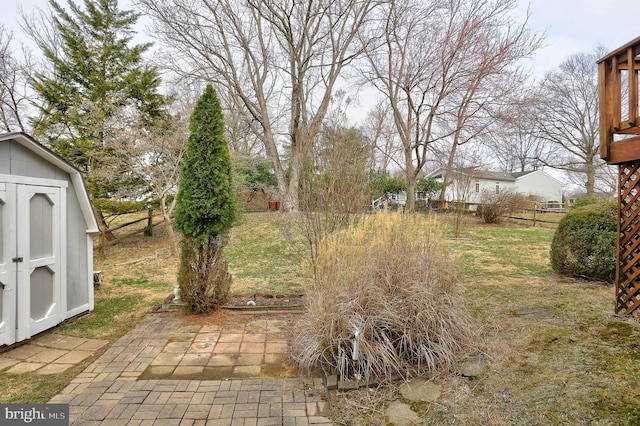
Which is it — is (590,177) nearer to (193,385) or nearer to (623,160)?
(623,160)

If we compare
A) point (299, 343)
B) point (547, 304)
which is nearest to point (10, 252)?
point (299, 343)

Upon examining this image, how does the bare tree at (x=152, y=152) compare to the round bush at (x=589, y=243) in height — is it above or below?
above

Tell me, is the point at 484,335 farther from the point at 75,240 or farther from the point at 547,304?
the point at 75,240

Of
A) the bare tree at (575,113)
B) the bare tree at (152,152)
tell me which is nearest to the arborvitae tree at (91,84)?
the bare tree at (152,152)

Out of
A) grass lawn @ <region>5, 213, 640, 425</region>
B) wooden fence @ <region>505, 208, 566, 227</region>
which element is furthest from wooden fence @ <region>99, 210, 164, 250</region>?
wooden fence @ <region>505, 208, 566, 227</region>

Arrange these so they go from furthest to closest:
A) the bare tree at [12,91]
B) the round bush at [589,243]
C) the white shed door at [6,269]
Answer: the bare tree at [12,91], the round bush at [589,243], the white shed door at [6,269]

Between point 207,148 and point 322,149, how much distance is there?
4.86 ft

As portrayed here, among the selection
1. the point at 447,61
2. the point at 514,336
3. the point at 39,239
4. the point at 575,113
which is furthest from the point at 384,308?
the point at 575,113

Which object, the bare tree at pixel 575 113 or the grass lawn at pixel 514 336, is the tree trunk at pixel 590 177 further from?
the grass lawn at pixel 514 336

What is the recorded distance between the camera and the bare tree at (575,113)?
66.2 ft

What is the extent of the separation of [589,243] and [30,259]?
24.7 feet

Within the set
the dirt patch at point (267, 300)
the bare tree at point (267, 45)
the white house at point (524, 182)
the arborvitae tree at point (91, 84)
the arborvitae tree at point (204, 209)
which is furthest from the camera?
the white house at point (524, 182)

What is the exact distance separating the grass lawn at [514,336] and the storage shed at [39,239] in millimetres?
422

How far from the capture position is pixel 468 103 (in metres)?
11.1
